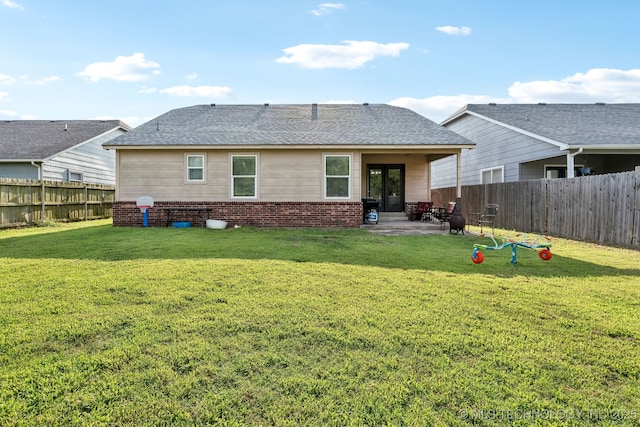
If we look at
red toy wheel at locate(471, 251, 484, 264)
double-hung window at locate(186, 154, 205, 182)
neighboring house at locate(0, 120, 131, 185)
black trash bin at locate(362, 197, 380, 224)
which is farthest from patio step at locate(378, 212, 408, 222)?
neighboring house at locate(0, 120, 131, 185)

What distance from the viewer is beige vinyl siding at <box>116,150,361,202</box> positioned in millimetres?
12938

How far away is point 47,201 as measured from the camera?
14289 millimetres

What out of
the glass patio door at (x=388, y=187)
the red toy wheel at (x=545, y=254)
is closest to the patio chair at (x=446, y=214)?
the glass patio door at (x=388, y=187)

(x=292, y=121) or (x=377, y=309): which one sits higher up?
(x=292, y=121)

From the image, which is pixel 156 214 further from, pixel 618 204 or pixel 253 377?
pixel 618 204

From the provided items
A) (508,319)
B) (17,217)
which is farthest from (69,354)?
(17,217)

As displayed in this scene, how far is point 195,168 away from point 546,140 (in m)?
12.1

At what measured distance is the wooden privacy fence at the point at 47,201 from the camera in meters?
12.6

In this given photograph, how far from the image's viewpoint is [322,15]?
42.6ft

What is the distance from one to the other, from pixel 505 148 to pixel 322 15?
906 cm

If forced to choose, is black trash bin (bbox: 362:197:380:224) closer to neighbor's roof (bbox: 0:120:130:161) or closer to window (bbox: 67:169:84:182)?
neighbor's roof (bbox: 0:120:130:161)

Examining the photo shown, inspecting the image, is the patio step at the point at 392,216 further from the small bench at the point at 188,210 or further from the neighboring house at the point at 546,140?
the small bench at the point at 188,210

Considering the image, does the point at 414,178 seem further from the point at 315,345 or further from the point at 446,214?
the point at 315,345

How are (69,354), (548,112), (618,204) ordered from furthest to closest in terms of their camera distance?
(548,112), (618,204), (69,354)
